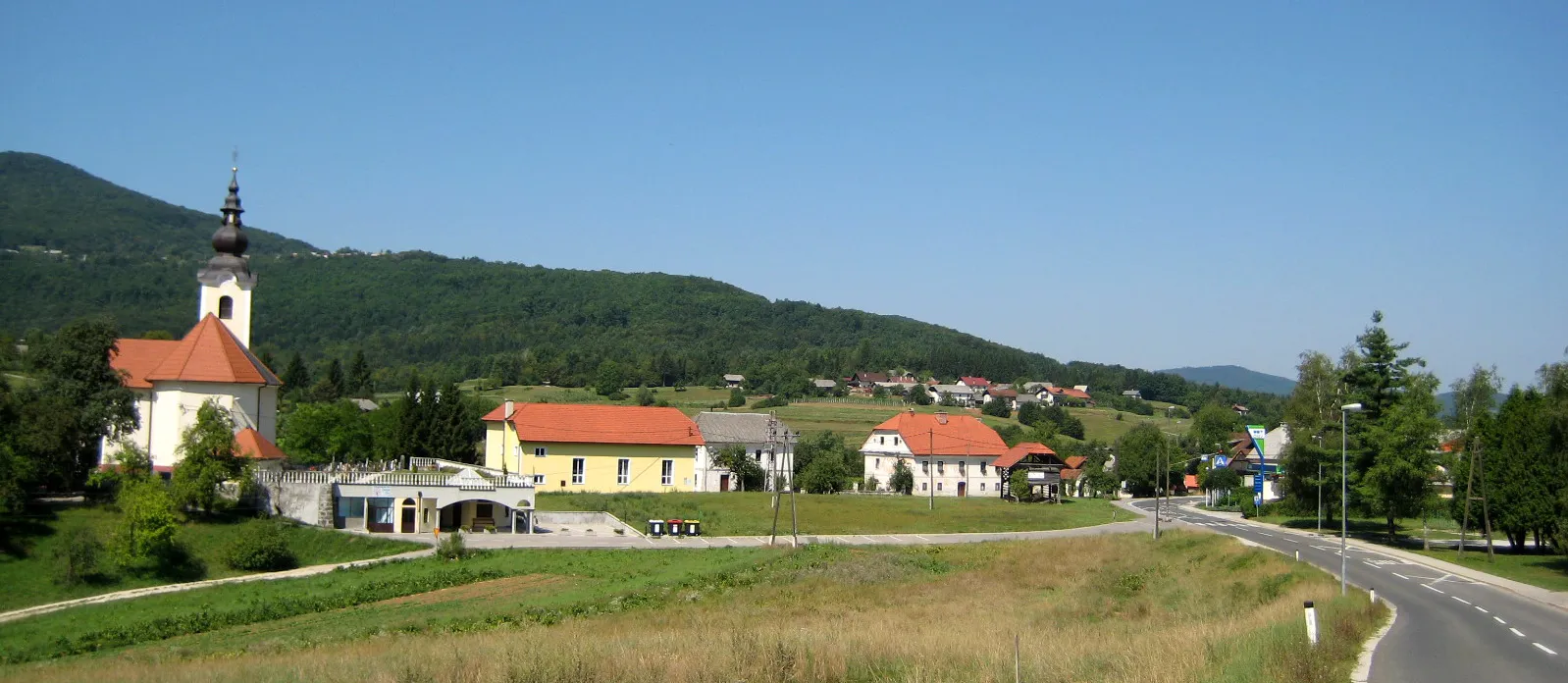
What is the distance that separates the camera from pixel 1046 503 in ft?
233

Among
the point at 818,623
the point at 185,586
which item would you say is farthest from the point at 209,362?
the point at 818,623

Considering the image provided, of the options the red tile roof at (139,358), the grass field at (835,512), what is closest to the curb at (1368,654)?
the grass field at (835,512)

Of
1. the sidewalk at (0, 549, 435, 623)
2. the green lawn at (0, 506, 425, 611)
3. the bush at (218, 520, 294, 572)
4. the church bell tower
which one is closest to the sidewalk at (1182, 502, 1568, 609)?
the sidewalk at (0, 549, 435, 623)

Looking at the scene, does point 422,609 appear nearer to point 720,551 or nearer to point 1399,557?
point 720,551

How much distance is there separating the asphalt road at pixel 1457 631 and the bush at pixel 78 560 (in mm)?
37200

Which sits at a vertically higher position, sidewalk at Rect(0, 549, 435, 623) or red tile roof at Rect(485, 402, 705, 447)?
red tile roof at Rect(485, 402, 705, 447)

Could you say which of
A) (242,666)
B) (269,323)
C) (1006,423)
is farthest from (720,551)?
(269,323)

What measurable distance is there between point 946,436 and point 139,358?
2022 inches

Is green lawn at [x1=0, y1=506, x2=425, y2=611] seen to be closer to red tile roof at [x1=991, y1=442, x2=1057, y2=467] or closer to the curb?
the curb

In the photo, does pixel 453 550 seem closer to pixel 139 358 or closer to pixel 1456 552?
pixel 139 358

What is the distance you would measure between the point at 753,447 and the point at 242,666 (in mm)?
58490

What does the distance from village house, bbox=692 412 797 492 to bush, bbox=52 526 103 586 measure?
119 feet

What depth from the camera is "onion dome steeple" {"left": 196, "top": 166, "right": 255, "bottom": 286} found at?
57656 millimetres

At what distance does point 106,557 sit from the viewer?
123 ft
